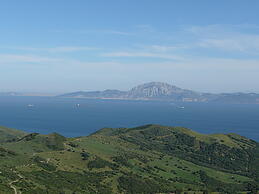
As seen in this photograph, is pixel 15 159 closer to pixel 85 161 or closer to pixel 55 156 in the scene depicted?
pixel 55 156

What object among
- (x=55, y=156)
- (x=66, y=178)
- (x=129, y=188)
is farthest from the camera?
(x=55, y=156)

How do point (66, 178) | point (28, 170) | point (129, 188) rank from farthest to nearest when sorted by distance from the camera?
point (129, 188), point (66, 178), point (28, 170)

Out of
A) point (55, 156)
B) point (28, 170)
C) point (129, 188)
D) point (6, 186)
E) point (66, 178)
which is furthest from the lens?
point (55, 156)

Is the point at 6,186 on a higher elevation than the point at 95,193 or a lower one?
higher

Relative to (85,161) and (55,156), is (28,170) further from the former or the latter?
(85,161)

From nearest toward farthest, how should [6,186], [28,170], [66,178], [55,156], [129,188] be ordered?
[6,186] → [28,170] → [66,178] → [129,188] → [55,156]

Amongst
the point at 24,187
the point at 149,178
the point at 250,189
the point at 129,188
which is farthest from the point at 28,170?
the point at 250,189

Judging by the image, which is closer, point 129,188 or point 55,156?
point 129,188

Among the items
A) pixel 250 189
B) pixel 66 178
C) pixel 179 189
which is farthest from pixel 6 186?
pixel 250 189

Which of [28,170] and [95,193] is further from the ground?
[28,170]

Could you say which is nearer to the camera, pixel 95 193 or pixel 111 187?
pixel 95 193
